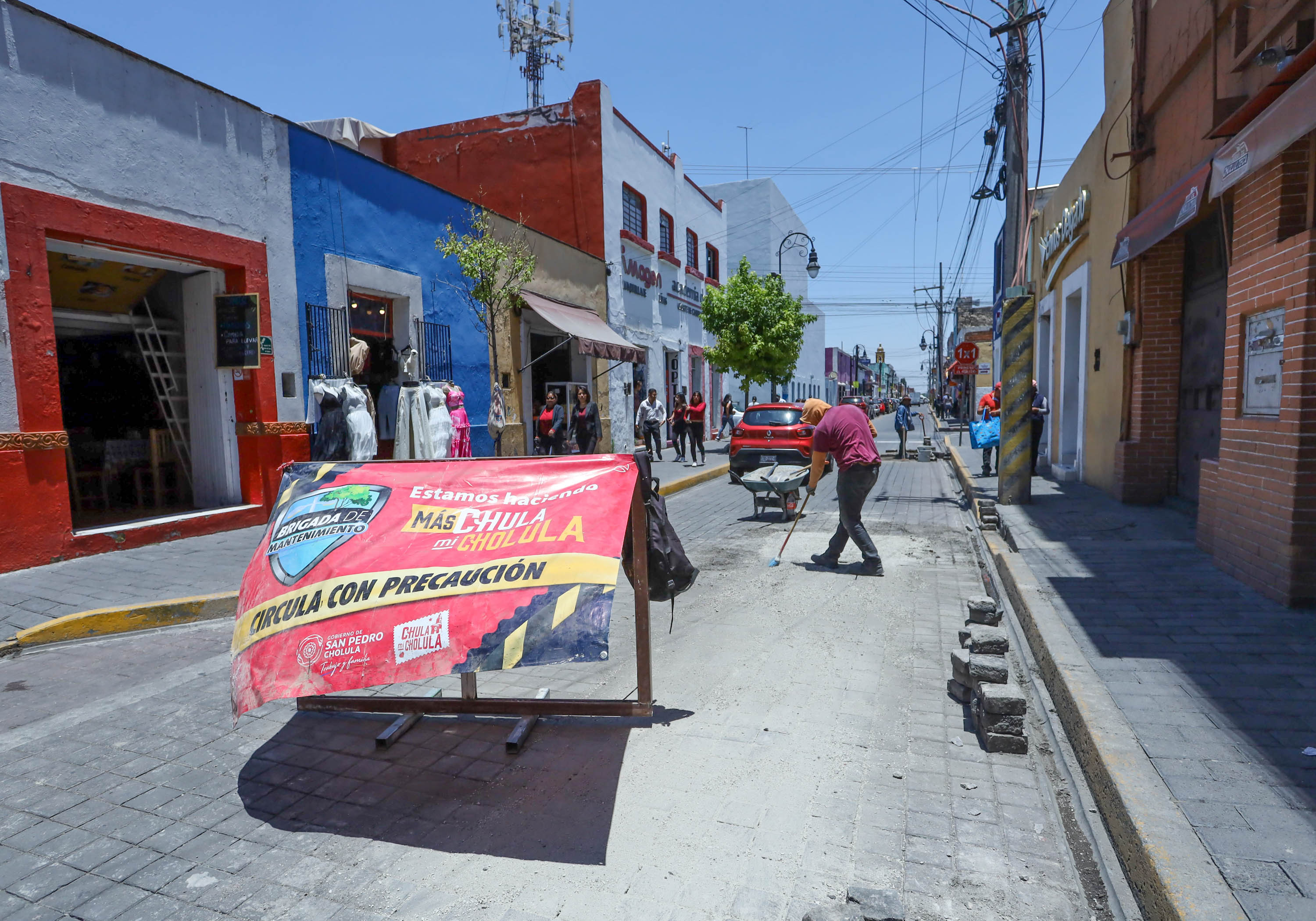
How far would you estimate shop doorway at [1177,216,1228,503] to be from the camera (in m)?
7.64

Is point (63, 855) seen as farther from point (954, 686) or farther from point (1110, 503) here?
point (1110, 503)

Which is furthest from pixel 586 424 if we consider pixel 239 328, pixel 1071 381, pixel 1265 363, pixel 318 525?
pixel 318 525

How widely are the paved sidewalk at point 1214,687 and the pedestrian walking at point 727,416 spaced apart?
49.9 ft

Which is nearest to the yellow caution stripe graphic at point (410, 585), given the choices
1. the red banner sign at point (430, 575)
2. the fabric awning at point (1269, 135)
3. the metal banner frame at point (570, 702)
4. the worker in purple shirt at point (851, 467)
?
the red banner sign at point (430, 575)

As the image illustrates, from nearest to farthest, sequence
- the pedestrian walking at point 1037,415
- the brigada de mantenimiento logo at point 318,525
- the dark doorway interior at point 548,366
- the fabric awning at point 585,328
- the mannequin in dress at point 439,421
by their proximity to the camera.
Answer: the brigada de mantenimiento logo at point 318,525, the mannequin in dress at point 439,421, the pedestrian walking at point 1037,415, the fabric awning at point 585,328, the dark doorway interior at point 548,366

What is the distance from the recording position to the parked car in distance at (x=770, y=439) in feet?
45.2

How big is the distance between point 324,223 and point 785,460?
8.38 m

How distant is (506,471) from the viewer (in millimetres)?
3510

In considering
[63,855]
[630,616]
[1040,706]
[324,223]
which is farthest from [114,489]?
[1040,706]

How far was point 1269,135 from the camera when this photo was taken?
4.55 meters

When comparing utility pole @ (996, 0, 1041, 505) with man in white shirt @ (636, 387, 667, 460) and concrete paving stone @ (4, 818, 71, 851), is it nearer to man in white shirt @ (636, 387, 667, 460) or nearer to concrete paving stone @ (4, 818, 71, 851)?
man in white shirt @ (636, 387, 667, 460)

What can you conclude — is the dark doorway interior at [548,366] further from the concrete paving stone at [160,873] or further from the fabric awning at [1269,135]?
the concrete paving stone at [160,873]

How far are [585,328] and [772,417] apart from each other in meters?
4.64

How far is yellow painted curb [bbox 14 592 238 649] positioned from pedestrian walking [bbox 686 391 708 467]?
1252 centimetres
